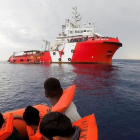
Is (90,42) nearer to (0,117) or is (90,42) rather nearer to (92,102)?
(92,102)

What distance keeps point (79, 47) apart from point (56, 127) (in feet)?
86.6

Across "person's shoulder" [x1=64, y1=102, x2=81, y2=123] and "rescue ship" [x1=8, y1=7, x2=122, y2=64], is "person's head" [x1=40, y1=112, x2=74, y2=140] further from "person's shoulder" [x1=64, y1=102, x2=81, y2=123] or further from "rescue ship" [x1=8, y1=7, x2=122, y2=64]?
"rescue ship" [x1=8, y1=7, x2=122, y2=64]

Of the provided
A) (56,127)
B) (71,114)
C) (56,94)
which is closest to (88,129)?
(71,114)

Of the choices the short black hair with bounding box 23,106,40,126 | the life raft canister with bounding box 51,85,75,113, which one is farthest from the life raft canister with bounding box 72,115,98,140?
the short black hair with bounding box 23,106,40,126

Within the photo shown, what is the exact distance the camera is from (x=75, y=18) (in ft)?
120

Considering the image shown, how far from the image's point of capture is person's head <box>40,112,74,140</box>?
1.25 metres

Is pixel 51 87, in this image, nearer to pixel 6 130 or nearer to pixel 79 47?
pixel 6 130

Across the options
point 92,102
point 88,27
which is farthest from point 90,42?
point 92,102

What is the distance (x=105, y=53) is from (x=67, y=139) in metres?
26.5

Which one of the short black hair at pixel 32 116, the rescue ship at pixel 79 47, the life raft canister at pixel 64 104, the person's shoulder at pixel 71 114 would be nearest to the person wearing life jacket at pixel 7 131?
the short black hair at pixel 32 116

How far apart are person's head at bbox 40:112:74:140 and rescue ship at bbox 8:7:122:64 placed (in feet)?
81.6

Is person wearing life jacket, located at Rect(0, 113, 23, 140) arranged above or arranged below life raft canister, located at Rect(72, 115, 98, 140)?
below

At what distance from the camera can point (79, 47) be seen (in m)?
27.0

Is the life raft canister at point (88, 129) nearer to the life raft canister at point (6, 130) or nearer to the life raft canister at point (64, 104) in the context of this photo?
the life raft canister at point (64, 104)
